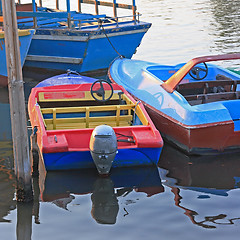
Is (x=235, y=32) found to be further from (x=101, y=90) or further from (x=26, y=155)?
(x=26, y=155)

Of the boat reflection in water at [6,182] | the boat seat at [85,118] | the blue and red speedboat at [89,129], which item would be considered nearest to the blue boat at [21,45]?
the blue and red speedboat at [89,129]

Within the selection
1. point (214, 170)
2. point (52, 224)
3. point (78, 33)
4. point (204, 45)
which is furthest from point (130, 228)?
point (204, 45)

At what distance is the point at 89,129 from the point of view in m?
7.78

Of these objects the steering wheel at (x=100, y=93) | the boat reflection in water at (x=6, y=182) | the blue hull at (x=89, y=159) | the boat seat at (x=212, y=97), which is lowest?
the boat reflection in water at (x=6, y=182)

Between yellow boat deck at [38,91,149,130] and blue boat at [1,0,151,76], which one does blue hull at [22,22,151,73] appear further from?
yellow boat deck at [38,91,149,130]

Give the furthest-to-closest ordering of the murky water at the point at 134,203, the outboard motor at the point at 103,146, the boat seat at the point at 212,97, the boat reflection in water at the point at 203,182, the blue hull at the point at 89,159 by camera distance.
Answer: the boat seat at the point at 212,97, the blue hull at the point at 89,159, the outboard motor at the point at 103,146, the boat reflection in water at the point at 203,182, the murky water at the point at 134,203

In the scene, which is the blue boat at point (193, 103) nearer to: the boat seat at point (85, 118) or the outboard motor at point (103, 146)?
the boat seat at point (85, 118)

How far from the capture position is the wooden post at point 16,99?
5871 mm

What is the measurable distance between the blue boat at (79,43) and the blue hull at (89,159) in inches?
258

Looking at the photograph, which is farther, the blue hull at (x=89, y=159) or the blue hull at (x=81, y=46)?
the blue hull at (x=81, y=46)

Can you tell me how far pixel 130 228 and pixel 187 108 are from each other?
293 cm

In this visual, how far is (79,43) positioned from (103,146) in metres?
7.41

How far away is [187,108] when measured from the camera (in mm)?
Answer: 8438

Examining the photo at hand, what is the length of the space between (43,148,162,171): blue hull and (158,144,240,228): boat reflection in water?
0.41 meters
